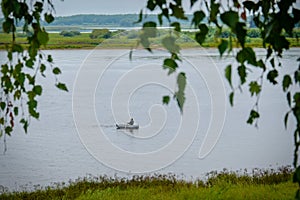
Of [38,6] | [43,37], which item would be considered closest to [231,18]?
[43,37]

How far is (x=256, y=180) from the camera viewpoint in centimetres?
394

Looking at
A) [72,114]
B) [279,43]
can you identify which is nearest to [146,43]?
[279,43]

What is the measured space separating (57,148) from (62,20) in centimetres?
231

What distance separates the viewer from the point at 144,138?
7016 millimetres

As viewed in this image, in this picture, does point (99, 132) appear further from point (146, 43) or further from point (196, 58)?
point (196, 58)

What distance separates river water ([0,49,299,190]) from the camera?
5.49 m

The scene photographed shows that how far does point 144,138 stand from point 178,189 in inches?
137

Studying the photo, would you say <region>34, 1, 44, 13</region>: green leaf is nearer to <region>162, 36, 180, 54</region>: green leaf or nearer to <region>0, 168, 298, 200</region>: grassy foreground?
<region>162, 36, 180, 54</region>: green leaf

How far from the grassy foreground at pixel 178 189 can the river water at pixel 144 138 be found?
0.72 meters

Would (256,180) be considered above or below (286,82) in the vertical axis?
below

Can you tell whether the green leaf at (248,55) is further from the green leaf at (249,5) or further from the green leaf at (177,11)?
the green leaf at (249,5)

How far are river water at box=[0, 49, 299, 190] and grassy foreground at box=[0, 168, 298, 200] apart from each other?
72 centimetres

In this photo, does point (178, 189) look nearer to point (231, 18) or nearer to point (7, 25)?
point (7, 25)

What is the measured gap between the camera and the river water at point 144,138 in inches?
216
